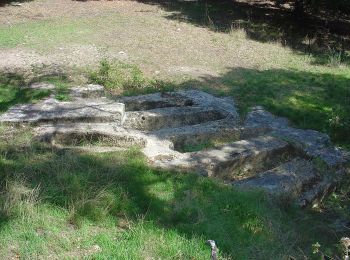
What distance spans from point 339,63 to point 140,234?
7.39m

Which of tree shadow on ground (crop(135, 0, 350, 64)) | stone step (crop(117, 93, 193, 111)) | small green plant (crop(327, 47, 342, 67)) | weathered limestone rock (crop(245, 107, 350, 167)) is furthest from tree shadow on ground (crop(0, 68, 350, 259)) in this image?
tree shadow on ground (crop(135, 0, 350, 64))

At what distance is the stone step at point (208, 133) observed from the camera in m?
6.07

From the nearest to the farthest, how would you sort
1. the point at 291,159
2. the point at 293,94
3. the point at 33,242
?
1. the point at 33,242
2. the point at 291,159
3. the point at 293,94

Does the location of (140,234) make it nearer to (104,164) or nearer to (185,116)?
(104,164)

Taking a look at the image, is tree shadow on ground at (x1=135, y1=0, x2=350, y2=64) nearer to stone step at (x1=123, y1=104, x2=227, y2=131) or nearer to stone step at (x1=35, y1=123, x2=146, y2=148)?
stone step at (x1=123, y1=104, x2=227, y2=131)

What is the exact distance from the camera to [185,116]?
675 cm

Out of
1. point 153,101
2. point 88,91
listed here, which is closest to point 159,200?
point 153,101

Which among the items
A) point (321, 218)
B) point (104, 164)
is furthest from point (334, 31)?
point (104, 164)

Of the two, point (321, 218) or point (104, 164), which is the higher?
point (104, 164)

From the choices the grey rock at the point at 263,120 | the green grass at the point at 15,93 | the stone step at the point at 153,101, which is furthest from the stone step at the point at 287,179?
the green grass at the point at 15,93

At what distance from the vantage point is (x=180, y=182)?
195 inches

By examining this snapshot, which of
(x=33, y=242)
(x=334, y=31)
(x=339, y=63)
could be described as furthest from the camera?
(x=334, y=31)

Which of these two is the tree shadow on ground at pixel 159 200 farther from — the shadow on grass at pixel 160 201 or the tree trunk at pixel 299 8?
the tree trunk at pixel 299 8

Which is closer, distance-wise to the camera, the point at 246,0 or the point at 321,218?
the point at 321,218
